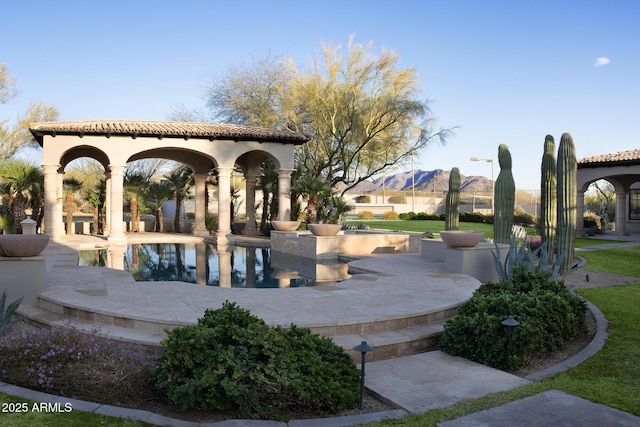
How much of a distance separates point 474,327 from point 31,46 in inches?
997

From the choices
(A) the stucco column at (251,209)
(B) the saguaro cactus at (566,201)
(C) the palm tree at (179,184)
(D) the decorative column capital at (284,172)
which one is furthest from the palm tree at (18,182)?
(B) the saguaro cactus at (566,201)

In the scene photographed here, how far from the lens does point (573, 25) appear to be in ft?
53.0

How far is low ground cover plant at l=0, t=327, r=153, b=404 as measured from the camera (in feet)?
15.2

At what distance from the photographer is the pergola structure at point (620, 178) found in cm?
2681

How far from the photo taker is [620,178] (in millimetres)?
30438

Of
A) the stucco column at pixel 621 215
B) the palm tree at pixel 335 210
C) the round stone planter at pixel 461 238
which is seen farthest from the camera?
the stucco column at pixel 621 215

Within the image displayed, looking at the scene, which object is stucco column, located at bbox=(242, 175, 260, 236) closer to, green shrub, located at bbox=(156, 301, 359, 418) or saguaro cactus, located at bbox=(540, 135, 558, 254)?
saguaro cactus, located at bbox=(540, 135, 558, 254)

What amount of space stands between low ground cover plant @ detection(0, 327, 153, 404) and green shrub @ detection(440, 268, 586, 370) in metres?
3.75

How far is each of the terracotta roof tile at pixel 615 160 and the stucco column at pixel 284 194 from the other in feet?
56.3

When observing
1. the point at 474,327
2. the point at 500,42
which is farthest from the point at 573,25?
the point at 474,327

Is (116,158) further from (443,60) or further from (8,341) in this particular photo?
(8,341)

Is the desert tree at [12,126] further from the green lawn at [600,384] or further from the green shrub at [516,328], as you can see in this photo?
the green lawn at [600,384]

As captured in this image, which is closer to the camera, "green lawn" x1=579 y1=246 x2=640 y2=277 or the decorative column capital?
"green lawn" x1=579 y1=246 x2=640 y2=277

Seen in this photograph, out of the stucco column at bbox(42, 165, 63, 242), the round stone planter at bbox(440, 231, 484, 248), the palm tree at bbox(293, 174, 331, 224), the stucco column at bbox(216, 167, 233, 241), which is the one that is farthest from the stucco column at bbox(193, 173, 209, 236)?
the round stone planter at bbox(440, 231, 484, 248)
